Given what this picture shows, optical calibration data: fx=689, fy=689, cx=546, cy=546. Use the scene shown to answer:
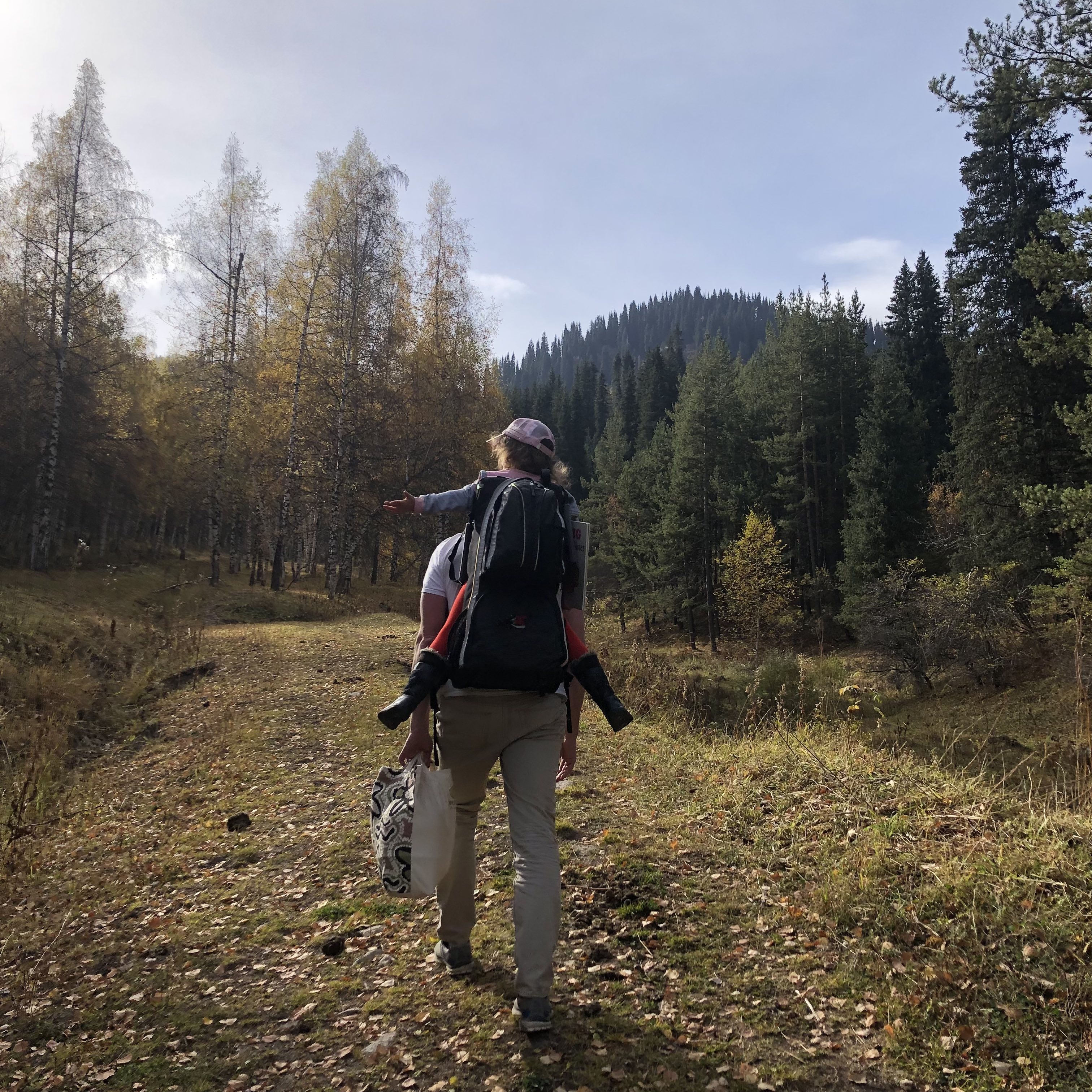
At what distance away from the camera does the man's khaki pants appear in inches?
105

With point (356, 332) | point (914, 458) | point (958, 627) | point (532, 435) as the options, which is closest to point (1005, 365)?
point (958, 627)

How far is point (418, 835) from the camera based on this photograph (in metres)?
2.79

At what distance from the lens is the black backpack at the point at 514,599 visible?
264 centimetres

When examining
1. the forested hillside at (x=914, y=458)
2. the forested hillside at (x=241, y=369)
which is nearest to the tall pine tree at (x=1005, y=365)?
the forested hillside at (x=914, y=458)

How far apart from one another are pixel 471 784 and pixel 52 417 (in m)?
21.6

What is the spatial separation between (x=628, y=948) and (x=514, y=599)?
2105mm

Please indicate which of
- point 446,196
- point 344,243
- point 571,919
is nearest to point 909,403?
point 446,196

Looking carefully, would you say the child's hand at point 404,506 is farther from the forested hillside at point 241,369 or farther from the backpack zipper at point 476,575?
the forested hillside at point 241,369

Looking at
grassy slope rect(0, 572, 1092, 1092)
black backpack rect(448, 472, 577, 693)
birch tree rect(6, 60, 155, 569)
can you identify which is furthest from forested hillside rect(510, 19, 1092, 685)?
birch tree rect(6, 60, 155, 569)

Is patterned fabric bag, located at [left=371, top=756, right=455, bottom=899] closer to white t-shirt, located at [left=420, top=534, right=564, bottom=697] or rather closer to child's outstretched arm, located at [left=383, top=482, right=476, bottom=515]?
white t-shirt, located at [left=420, top=534, right=564, bottom=697]

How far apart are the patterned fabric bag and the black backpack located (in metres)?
0.47

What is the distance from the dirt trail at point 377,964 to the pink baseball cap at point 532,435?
8.17ft

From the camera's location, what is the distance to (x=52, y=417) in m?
19.2

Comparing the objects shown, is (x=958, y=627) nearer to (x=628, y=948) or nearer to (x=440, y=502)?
(x=628, y=948)
